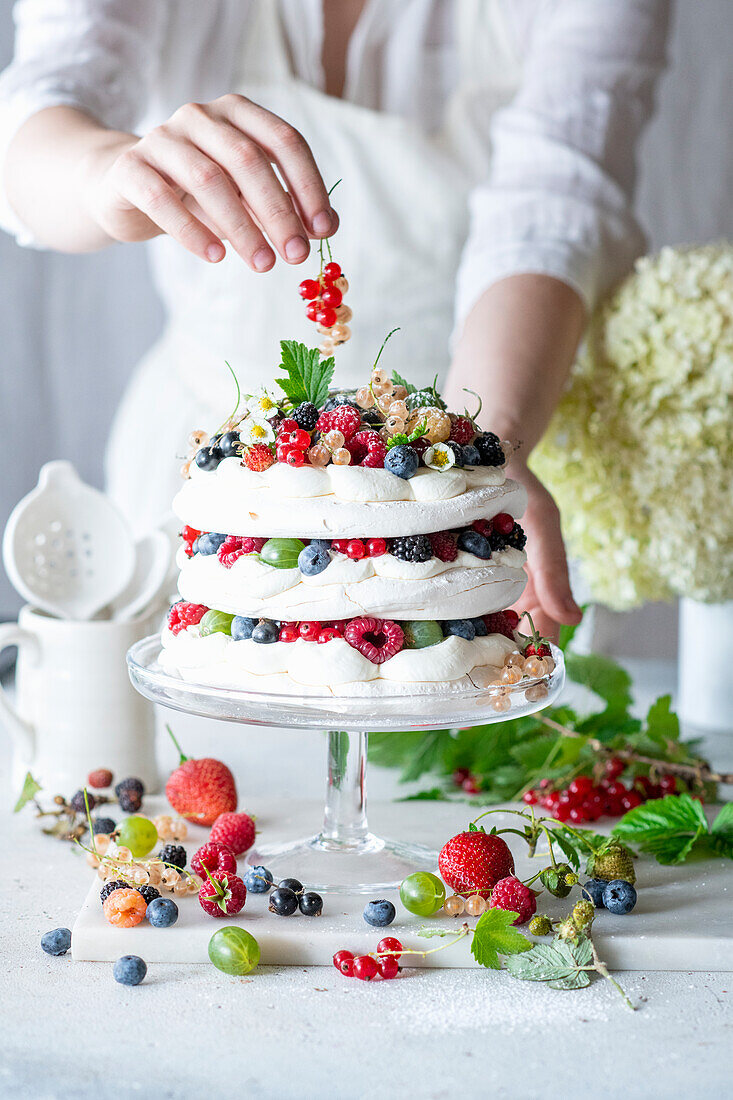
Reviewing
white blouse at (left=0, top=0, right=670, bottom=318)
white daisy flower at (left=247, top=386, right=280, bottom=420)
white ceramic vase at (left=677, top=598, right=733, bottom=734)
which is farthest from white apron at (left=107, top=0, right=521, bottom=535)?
white daisy flower at (left=247, top=386, right=280, bottom=420)

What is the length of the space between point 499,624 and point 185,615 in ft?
0.84

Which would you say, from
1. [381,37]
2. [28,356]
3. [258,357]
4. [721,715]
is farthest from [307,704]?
[28,356]

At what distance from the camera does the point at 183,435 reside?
1.89 metres

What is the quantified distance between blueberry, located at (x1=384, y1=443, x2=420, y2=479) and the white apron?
0.93m

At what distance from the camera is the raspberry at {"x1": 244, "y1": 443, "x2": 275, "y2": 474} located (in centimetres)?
86

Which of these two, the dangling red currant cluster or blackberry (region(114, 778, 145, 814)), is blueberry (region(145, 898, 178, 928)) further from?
the dangling red currant cluster

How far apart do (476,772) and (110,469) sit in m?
1.14

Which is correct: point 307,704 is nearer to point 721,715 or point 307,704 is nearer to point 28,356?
point 721,715

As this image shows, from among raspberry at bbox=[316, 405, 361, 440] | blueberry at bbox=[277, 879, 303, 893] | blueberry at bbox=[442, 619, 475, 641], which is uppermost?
raspberry at bbox=[316, 405, 361, 440]

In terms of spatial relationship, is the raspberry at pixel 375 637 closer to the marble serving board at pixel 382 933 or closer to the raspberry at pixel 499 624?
the raspberry at pixel 499 624

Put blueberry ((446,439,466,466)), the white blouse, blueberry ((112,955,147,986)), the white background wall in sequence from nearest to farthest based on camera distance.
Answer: blueberry ((112,955,147,986)) → blueberry ((446,439,466,466)) → the white blouse → the white background wall

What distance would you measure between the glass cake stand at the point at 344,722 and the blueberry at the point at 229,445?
18cm

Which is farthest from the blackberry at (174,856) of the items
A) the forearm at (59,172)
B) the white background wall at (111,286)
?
the white background wall at (111,286)

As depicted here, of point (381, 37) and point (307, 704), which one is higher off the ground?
point (381, 37)
